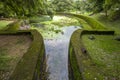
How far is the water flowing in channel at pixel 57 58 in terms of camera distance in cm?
741

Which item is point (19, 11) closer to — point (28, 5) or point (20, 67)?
point (28, 5)

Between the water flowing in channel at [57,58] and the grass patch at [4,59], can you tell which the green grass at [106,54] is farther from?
the grass patch at [4,59]

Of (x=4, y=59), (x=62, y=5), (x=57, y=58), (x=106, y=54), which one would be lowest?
(x=57, y=58)

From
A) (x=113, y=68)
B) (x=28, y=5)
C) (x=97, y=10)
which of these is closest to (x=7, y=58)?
(x=28, y=5)

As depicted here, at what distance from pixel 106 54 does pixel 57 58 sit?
2627 mm

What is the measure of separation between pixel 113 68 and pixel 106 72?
1.77 ft

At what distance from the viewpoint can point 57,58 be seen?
9.17 m

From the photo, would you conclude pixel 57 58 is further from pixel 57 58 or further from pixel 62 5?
pixel 62 5

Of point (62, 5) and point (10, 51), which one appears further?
point (62, 5)

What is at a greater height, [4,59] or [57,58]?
[4,59]

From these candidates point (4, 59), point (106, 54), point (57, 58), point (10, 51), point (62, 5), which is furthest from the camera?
point (62, 5)

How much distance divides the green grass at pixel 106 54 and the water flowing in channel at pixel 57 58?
4.70 feet

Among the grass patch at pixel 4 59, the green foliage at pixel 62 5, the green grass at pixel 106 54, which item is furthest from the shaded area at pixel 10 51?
the green foliage at pixel 62 5

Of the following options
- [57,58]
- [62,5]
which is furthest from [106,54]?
[62,5]
